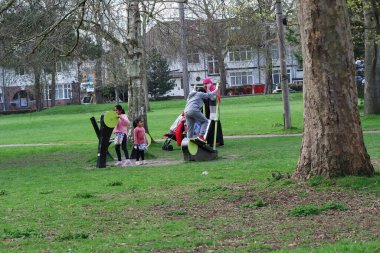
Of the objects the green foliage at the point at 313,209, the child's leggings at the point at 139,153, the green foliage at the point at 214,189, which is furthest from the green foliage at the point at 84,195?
the child's leggings at the point at 139,153

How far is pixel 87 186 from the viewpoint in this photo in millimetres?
13602

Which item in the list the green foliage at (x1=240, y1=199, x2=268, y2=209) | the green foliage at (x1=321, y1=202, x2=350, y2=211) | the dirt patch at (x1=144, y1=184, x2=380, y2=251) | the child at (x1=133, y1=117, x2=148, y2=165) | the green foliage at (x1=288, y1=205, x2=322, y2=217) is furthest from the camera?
the child at (x1=133, y1=117, x2=148, y2=165)

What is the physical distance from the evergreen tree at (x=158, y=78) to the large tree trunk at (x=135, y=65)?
2220 inches

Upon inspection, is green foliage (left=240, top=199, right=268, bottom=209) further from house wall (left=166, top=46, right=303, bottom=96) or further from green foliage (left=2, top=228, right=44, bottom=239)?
house wall (left=166, top=46, right=303, bottom=96)

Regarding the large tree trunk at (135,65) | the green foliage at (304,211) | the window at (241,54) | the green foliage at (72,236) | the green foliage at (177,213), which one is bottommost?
the green foliage at (177,213)

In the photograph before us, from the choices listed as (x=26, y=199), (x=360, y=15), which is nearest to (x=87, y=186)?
(x=26, y=199)

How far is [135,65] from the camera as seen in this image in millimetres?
22859

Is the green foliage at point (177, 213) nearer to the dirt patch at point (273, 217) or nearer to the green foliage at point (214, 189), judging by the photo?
the dirt patch at point (273, 217)

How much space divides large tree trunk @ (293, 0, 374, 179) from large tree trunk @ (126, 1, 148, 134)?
12.2 m

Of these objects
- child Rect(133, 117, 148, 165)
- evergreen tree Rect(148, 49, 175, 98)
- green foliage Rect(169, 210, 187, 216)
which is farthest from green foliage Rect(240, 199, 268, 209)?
evergreen tree Rect(148, 49, 175, 98)

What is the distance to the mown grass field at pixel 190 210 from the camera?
7414 millimetres

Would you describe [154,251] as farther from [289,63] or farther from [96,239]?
[289,63]

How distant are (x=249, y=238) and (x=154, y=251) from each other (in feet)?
3.49

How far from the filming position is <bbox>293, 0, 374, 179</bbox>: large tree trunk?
34.8 ft
